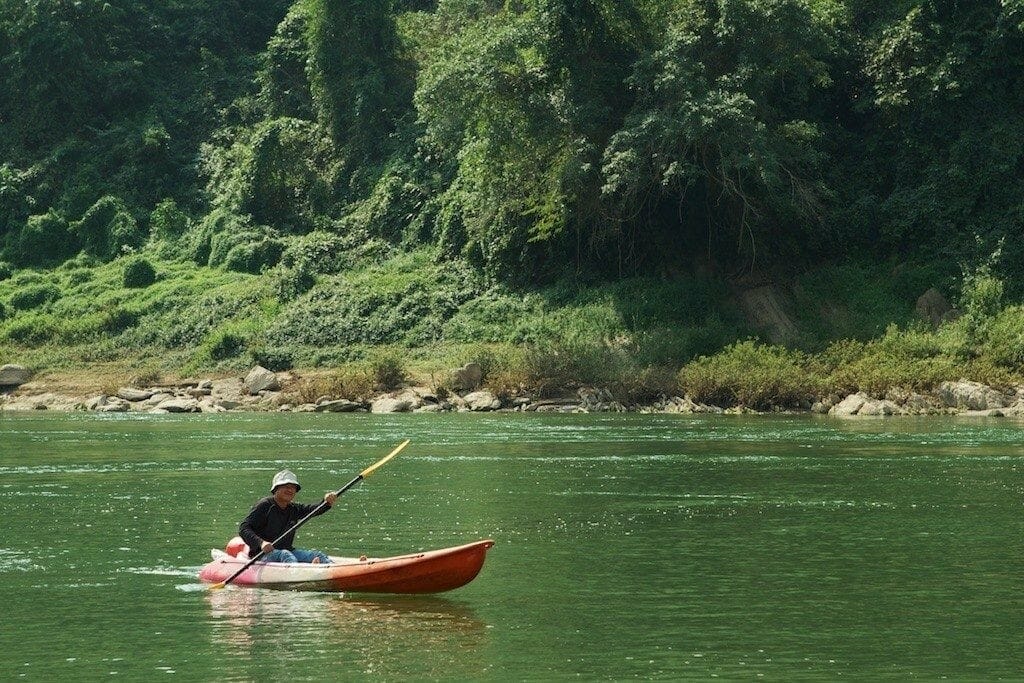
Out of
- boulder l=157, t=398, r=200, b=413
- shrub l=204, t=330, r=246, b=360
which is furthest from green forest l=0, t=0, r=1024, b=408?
boulder l=157, t=398, r=200, b=413

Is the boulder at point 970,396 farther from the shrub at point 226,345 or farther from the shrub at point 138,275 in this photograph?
the shrub at point 138,275

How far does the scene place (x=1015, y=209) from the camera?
44.2m

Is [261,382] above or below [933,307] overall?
below

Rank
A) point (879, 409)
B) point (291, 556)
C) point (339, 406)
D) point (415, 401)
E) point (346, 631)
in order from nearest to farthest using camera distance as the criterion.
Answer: point (346, 631)
point (291, 556)
point (879, 409)
point (415, 401)
point (339, 406)

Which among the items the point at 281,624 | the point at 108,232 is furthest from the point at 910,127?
the point at 281,624

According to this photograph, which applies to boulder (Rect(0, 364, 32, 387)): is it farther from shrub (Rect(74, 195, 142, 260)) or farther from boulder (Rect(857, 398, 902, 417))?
boulder (Rect(857, 398, 902, 417))

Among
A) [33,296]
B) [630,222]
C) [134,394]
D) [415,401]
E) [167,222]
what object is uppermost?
[167,222]

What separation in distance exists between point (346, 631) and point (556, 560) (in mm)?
3763

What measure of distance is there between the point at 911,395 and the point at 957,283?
5288 mm

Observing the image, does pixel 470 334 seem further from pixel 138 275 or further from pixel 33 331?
pixel 33 331

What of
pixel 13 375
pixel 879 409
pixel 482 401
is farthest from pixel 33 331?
pixel 879 409

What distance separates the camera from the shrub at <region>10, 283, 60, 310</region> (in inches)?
2272

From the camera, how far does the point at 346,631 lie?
12.8 metres

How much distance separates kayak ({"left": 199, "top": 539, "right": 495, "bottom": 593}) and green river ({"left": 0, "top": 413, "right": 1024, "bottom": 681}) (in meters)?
0.15
